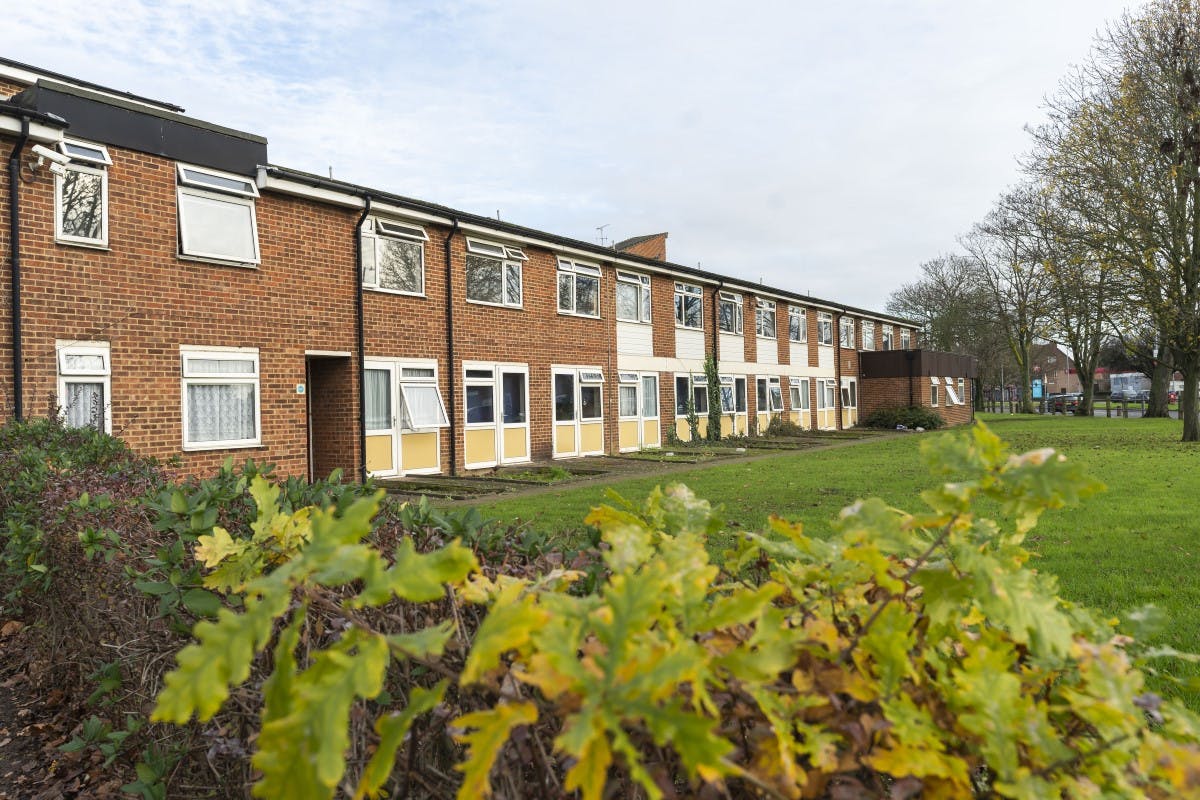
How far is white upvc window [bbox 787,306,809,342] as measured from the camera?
28.6 metres

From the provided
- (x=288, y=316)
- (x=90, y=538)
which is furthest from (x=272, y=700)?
(x=288, y=316)

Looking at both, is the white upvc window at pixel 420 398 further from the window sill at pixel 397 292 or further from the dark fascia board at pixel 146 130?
the dark fascia board at pixel 146 130

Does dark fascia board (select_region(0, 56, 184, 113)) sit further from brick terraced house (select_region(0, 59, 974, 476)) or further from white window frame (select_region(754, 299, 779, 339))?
white window frame (select_region(754, 299, 779, 339))

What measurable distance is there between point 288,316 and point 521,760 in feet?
40.0

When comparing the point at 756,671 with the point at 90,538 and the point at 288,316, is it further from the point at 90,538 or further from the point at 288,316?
the point at 288,316

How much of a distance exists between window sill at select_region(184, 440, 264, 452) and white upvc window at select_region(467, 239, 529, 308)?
5385mm

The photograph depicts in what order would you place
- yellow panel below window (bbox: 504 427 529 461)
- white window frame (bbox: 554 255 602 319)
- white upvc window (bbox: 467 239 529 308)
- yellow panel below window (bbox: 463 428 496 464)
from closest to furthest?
yellow panel below window (bbox: 463 428 496 464) < white upvc window (bbox: 467 239 529 308) < yellow panel below window (bbox: 504 427 529 461) < white window frame (bbox: 554 255 602 319)

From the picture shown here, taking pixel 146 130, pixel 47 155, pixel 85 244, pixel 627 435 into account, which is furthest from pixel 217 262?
pixel 627 435

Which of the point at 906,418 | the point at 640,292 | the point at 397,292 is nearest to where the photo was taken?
the point at 397,292

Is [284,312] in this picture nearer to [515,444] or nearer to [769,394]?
[515,444]

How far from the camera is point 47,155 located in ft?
30.9

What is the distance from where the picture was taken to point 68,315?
9750mm

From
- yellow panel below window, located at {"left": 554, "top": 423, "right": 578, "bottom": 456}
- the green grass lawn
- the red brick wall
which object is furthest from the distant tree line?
the red brick wall

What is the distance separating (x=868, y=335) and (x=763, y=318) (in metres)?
10.9
